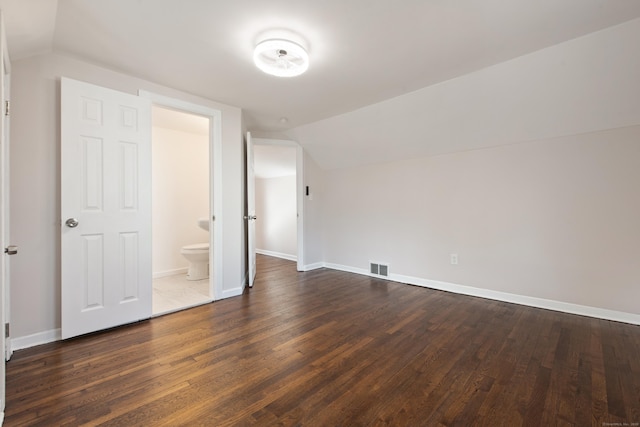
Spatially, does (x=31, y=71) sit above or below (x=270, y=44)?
below

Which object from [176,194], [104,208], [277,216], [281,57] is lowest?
[277,216]

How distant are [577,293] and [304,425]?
9.61 feet

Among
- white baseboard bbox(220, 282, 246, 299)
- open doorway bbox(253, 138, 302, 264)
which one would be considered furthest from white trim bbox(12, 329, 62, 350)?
open doorway bbox(253, 138, 302, 264)

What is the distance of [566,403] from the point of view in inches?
56.3

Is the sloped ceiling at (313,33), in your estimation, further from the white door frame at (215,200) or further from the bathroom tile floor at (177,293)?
the bathroom tile floor at (177,293)

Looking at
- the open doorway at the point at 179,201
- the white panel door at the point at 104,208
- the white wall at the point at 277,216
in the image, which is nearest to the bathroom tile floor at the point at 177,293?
the open doorway at the point at 179,201

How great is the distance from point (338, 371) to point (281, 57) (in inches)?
90.2

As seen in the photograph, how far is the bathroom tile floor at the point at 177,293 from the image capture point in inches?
113

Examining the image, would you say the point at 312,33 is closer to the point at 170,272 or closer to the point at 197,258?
the point at 197,258

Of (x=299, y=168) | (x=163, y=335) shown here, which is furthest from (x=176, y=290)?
(x=299, y=168)

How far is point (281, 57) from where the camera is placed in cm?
212

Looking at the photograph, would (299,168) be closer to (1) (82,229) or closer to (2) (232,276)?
(2) (232,276)

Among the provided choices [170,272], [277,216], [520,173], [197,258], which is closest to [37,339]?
[197,258]

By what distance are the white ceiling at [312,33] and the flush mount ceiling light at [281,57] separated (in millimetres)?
72
